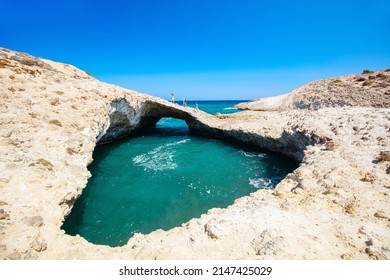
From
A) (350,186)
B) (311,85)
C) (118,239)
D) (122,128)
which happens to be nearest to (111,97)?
(122,128)

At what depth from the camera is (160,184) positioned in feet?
47.4

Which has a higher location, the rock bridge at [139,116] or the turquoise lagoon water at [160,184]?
the rock bridge at [139,116]

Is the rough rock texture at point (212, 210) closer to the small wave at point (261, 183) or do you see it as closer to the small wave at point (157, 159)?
the small wave at point (261, 183)

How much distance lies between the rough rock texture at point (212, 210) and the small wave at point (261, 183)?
3.02 m

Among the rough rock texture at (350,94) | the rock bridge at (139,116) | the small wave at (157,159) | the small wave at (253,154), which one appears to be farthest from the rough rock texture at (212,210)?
the rough rock texture at (350,94)

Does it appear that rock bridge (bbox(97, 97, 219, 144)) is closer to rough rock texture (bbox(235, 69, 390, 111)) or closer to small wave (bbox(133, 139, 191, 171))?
small wave (bbox(133, 139, 191, 171))

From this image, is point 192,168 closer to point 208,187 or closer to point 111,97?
point 208,187

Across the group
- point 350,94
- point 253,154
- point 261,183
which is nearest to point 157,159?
point 253,154

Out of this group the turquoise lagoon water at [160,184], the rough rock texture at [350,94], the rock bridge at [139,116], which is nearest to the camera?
the turquoise lagoon water at [160,184]

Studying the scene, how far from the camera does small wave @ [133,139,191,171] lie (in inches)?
704

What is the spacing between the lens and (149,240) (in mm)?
6543

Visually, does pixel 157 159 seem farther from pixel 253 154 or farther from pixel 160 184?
pixel 253 154

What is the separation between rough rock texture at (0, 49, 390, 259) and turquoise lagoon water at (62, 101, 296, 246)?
2.58 meters

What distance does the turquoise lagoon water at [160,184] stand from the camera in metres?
10.3
